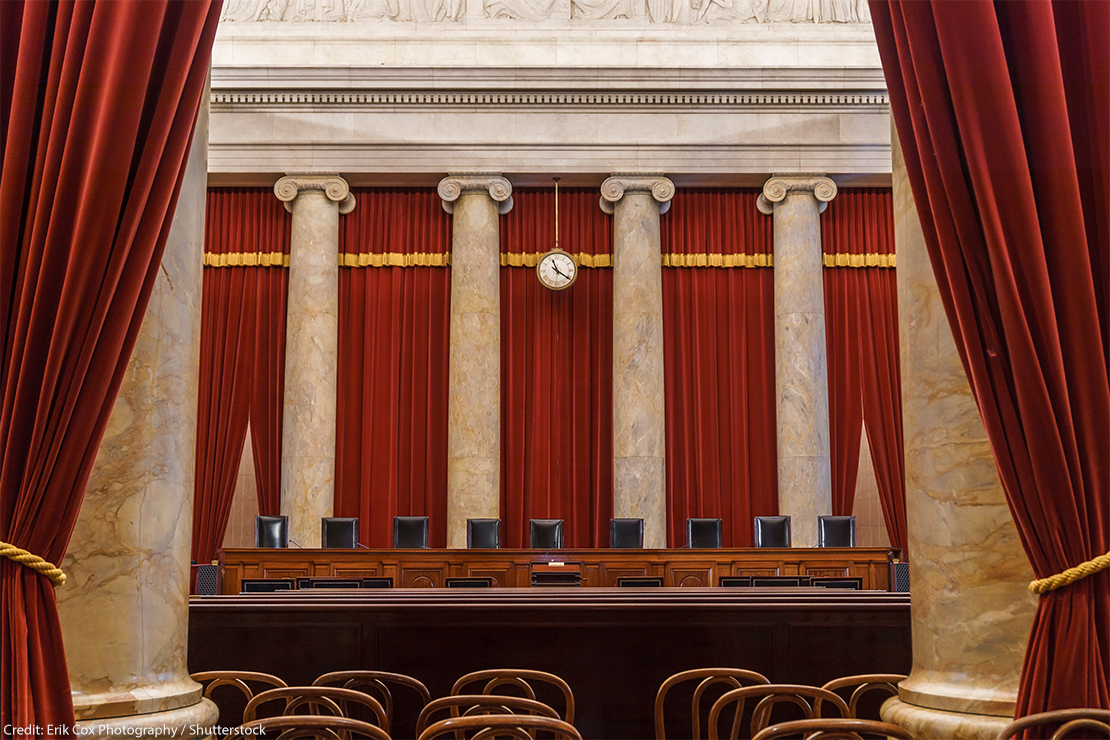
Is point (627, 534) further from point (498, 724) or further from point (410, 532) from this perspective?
point (498, 724)

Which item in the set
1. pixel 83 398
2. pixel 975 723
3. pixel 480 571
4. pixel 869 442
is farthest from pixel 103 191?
pixel 869 442

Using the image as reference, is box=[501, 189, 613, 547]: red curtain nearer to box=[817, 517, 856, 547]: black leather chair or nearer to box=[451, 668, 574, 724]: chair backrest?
box=[817, 517, 856, 547]: black leather chair

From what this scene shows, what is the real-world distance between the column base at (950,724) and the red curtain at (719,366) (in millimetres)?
9566

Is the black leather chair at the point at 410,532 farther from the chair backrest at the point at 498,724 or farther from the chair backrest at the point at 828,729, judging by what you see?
the chair backrest at the point at 828,729

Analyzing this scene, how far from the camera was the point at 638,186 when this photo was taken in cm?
1280

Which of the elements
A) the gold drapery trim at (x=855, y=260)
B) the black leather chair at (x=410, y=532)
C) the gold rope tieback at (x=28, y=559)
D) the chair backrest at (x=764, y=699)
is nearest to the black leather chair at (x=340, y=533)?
the black leather chair at (x=410, y=532)

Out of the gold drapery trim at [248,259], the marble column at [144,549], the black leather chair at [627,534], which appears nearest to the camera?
the marble column at [144,549]

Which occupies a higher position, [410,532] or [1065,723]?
[410,532]

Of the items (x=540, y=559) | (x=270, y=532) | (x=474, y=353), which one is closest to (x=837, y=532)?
(x=540, y=559)

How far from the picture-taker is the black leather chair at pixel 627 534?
11.2 metres

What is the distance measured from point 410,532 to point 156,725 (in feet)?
26.6

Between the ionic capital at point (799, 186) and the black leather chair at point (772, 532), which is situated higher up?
the ionic capital at point (799, 186)

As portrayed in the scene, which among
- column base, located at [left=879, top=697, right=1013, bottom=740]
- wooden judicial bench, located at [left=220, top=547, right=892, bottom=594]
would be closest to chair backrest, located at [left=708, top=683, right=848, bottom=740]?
column base, located at [left=879, top=697, right=1013, bottom=740]

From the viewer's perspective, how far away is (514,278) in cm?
1327
